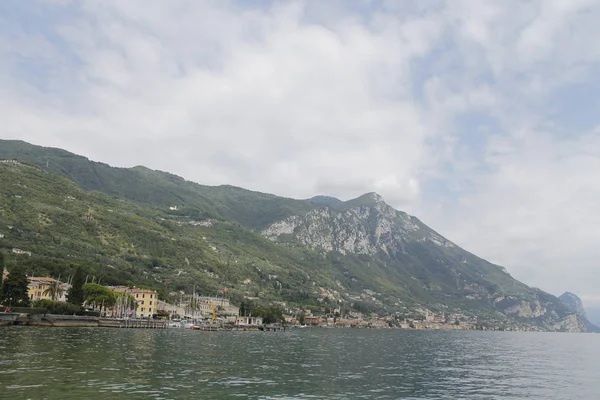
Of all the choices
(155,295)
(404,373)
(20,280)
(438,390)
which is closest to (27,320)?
(20,280)

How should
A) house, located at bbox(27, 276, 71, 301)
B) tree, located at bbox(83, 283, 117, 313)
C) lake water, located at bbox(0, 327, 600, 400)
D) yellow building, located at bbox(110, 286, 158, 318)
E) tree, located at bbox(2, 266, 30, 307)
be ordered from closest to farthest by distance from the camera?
lake water, located at bbox(0, 327, 600, 400), tree, located at bbox(2, 266, 30, 307), tree, located at bbox(83, 283, 117, 313), house, located at bbox(27, 276, 71, 301), yellow building, located at bbox(110, 286, 158, 318)

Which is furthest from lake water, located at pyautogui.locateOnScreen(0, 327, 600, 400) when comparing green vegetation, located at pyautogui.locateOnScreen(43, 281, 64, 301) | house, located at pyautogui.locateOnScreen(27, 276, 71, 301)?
house, located at pyautogui.locateOnScreen(27, 276, 71, 301)

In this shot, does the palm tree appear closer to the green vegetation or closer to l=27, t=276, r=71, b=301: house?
the green vegetation

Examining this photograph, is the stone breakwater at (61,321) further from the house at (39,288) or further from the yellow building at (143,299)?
the yellow building at (143,299)

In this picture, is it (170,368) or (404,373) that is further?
(404,373)

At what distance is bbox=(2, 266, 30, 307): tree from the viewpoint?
123 m

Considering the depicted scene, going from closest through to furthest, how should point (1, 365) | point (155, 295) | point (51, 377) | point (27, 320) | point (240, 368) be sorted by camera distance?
point (51, 377), point (1, 365), point (240, 368), point (27, 320), point (155, 295)

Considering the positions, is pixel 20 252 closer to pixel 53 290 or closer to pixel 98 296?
pixel 53 290

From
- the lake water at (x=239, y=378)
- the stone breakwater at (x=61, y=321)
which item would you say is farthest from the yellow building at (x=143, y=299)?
the lake water at (x=239, y=378)

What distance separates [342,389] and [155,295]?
526ft

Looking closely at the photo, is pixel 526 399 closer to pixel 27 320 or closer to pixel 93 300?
pixel 27 320

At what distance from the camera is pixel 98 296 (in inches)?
6033

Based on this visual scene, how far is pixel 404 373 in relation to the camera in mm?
59094

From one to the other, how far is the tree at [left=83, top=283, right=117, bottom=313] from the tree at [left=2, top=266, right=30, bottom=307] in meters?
27.7
